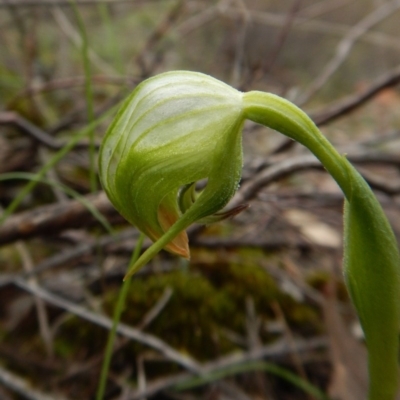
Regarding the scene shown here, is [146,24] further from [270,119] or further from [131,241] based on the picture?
[270,119]

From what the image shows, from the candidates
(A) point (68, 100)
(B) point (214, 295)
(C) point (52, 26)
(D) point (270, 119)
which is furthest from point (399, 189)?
(C) point (52, 26)

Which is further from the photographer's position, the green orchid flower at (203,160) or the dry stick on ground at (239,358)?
the dry stick on ground at (239,358)

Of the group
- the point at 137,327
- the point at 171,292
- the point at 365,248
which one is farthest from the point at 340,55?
the point at 365,248

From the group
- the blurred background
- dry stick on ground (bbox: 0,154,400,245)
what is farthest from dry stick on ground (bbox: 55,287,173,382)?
dry stick on ground (bbox: 0,154,400,245)

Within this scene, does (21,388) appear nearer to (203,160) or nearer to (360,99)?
(203,160)

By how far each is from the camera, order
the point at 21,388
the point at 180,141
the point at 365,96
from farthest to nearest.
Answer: the point at 365,96 → the point at 21,388 → the point at 180,141

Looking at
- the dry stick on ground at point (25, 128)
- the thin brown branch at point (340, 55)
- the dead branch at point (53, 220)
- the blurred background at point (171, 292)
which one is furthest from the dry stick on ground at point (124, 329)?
the thin brown branch at point (340, 55)

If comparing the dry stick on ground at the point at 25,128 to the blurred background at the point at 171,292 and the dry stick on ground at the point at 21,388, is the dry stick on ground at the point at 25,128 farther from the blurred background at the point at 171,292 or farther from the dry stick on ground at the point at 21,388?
the dry stick on ground at the point at 21,388

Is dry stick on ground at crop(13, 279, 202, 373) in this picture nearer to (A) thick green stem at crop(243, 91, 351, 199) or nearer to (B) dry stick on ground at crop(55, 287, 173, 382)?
(B) dry stick on ground at crop(55, 287, 173, 382)

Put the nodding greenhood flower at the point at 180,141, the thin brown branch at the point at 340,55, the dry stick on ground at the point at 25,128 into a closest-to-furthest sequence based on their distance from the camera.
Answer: the nodding greenhood flower at the point at 180,141 < the dry stick on ground at the point at 25,128 < the thin brown branch at the point at 340,55
